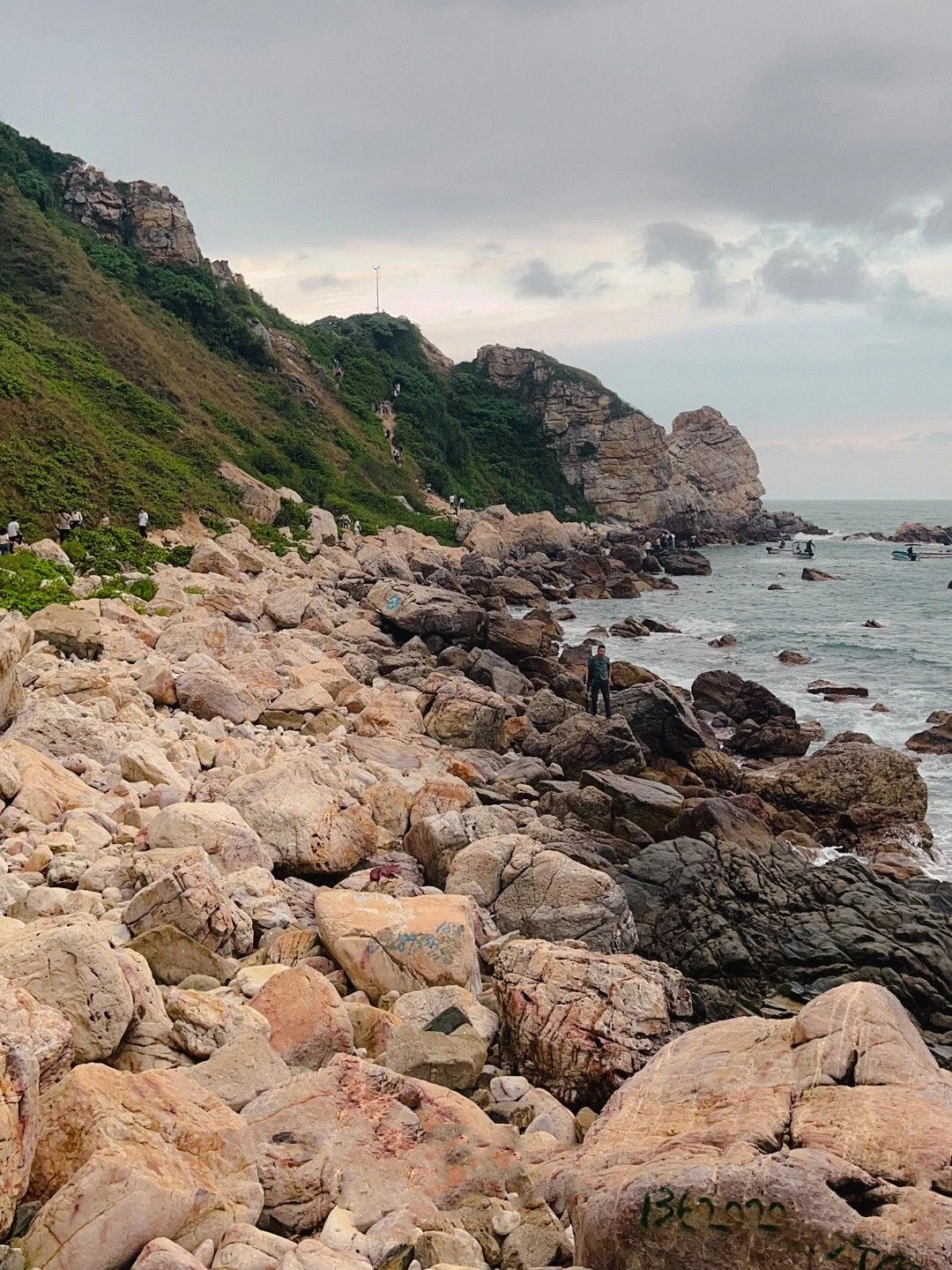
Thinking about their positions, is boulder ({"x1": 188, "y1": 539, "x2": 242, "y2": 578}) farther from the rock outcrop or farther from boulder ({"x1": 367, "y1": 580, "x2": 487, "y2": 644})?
the rock outcrop

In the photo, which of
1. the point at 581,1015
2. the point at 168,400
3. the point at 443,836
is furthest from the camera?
the point at 168,400

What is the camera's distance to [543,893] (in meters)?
9.89

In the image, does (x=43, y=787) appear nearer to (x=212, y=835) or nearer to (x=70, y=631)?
(x=212, y=835)

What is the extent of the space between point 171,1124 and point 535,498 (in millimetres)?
77716

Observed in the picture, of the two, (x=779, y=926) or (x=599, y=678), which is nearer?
(x=779, y=926)

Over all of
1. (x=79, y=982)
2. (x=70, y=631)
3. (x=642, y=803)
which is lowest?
(x=642, y=803)

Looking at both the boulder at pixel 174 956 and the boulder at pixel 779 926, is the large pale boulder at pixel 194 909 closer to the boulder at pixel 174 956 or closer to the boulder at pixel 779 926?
the boulder at pixel 174 956

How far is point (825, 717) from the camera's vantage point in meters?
24.5

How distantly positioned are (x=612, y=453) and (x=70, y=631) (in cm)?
7625

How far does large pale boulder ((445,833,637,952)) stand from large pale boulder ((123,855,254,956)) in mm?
2793

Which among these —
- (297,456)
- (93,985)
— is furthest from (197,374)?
(93,985)

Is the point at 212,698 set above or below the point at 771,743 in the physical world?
above

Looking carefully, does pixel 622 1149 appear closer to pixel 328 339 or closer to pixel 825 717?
pixel 825 717

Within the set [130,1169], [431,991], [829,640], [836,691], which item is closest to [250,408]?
[829,640]
